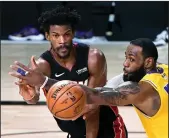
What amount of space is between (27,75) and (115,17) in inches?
362

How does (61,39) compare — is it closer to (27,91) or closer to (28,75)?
(27,91)

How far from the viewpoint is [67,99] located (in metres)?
2.17

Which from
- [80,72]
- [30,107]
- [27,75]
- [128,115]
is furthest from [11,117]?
[27,75]

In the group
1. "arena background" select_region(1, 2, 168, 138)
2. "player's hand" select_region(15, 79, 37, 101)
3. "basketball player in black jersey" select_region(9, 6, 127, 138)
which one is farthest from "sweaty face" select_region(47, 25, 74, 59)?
"arena background" select_region(1, 2, 168, 138)

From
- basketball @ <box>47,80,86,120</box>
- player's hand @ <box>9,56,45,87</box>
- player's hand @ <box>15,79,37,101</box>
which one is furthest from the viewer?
player's hand @ <box>15,79,37,101</box>

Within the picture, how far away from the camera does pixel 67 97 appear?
216 cm

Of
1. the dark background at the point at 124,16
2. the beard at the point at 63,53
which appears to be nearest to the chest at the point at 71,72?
the beard at the point at 63,53

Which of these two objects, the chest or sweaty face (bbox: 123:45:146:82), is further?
the chest

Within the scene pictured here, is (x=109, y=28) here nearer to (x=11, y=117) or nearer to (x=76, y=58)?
(x=11, y=117)

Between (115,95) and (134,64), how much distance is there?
27 centimetres

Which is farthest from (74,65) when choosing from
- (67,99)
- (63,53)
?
(67,99)

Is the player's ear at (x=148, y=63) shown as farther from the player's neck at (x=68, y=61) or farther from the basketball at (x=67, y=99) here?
the player's neck at (x=68, y=61)

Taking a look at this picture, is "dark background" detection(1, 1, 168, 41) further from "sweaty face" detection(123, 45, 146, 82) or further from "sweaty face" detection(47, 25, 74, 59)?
"sweaty face" detection(123, 45, 146, 82)

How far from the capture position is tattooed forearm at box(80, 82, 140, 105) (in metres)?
2.16
